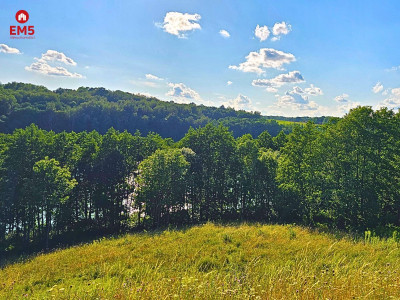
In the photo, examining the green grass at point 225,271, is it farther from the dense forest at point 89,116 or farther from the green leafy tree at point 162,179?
the dense forest at point 89,116

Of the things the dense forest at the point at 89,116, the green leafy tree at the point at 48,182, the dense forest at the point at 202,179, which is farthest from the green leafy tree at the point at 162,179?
the dense forest at the point at 89,116

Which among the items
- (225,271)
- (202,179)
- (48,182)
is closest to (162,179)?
(202,179)

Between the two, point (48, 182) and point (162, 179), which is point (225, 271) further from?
point (48, 182)

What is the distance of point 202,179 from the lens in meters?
39.7

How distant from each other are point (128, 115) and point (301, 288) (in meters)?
156

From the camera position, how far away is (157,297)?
4457mm

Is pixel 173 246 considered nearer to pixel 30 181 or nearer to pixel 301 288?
pixel 301 288

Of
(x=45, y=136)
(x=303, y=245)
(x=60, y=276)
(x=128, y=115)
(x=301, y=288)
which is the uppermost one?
(x=128, y=115)

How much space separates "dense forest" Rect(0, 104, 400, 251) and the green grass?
9.92 metres

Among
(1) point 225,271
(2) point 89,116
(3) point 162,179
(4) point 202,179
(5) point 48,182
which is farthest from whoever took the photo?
(2) point 89,116

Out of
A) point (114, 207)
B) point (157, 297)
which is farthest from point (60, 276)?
point (114, 207)

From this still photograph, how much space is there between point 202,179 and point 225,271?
2803 centimetres

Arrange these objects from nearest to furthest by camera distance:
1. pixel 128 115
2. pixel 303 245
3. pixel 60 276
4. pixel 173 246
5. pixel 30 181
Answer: pixel 60 276 < pixel 303 245 < pixel 173 246 < pixel 30 181 < pixel 128 115

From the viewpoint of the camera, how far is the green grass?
4.60 meters
